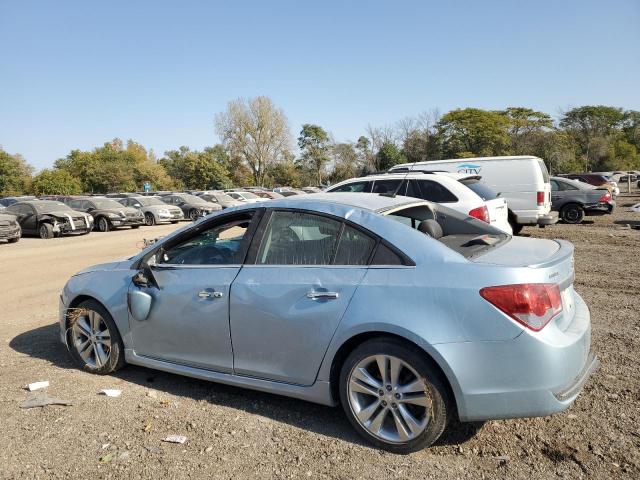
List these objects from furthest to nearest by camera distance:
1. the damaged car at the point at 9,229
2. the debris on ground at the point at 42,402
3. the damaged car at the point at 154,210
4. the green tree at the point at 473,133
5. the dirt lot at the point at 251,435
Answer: the green tree at the point at 473,133 < the damaged car at the point at 154,210 < the damaged car at the point at 9,229 < the debris on ground at the point at 42,402 < the dirt lot at the point at 251,435

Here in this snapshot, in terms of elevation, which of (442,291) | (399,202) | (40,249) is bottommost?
(40,249)

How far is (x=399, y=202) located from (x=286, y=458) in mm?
1982

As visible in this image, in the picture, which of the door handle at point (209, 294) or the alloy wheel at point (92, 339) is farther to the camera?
Result: the alloy wheel at point (92, 339)

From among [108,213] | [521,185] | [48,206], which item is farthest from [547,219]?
[48,206]

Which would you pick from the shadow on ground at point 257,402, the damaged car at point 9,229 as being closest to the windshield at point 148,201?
the damaged car at point 9,229

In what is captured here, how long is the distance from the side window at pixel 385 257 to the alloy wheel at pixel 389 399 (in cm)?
57

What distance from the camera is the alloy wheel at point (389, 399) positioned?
297 cm

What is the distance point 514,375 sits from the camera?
Result: 278 cm

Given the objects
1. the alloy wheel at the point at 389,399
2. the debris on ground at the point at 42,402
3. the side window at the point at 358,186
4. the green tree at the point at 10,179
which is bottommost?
the debris on ground at the point at 42,402

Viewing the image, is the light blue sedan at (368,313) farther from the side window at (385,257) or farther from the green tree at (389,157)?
the green tree at (389,157)

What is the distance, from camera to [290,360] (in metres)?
3.36

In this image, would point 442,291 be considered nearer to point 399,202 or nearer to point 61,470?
point 399,202

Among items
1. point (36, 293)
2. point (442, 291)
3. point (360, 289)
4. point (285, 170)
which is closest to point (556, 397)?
point (442, 291)

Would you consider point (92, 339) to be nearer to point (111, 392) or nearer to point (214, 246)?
point (111, 392)
